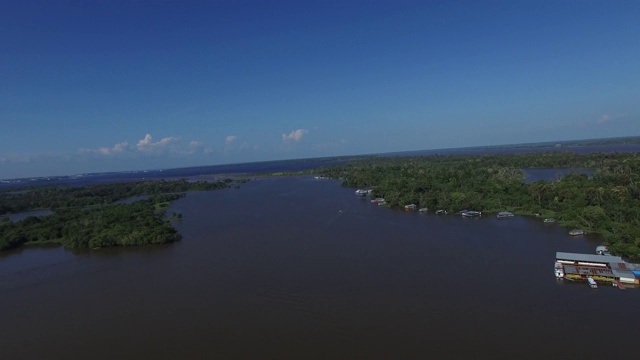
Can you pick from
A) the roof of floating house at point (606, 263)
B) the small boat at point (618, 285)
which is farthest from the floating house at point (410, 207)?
the small boat at point (618, 285)

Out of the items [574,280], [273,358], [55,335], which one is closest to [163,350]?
[273,358]

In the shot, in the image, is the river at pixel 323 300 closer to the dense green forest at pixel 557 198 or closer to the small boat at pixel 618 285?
the small boat at pixel 618 285

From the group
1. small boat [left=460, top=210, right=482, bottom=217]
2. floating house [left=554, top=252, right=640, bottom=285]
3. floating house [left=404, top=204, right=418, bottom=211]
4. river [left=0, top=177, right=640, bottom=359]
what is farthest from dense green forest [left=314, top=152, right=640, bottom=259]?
floating house [left=554, top=252, right=640, bottom=285]

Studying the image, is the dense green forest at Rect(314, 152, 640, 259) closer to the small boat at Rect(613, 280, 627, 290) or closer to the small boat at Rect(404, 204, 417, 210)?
the small boat at Rect(404, 204, 417, 210)

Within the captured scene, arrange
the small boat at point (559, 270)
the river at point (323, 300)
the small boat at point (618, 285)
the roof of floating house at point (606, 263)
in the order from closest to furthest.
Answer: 1. the river at point (323, 300)
2. the small boat at point (618, 285)
3. the roof of floating house at point (606, 263)
4. the small boat at point (559, 270)

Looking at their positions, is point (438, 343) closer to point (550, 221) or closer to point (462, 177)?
point (550, 221)

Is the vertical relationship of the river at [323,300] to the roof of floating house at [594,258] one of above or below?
below

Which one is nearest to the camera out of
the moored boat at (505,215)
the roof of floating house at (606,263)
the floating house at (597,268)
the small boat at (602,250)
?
the floating house at (597,268)
